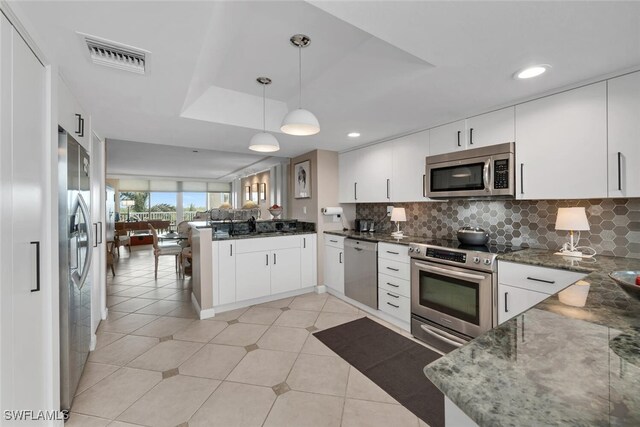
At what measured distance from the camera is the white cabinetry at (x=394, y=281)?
287cm

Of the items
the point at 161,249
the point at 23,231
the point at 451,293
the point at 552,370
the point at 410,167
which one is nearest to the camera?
the point at 552,370

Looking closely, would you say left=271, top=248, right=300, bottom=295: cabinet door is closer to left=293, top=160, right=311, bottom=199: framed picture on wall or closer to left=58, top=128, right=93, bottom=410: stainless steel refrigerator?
left=293, top=160, right=311, bottom=199: framed picture on wall

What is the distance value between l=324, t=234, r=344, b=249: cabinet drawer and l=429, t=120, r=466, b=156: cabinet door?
1.66 m

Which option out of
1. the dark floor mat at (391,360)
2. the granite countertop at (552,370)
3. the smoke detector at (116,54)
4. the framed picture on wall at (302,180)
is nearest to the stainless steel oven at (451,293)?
the dark floor mat at (391,360)

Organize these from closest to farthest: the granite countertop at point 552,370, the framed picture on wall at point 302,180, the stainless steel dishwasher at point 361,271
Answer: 1. the granite countertop at point 552,370
2. the stainless steel dishwasher at point 361,271
3. the framed picture on wall at point 302,180

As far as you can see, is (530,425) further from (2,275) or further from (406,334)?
(406,334)

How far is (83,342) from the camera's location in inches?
83.0

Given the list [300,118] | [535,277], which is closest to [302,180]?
[300,118]

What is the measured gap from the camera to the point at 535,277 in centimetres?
192

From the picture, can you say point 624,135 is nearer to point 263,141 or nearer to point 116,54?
point 263,141

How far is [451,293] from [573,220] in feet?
3.52

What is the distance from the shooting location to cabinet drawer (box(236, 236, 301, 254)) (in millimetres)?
3514

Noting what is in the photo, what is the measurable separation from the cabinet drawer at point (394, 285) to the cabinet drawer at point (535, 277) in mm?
936

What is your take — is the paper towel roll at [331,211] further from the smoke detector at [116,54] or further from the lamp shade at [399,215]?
the smoke detector at [116,54]
